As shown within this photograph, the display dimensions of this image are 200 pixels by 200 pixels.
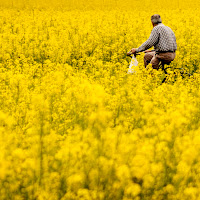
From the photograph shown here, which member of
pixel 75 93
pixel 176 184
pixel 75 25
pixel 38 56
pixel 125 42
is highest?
pixel 75 25

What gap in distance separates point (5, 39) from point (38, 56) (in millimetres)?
1620

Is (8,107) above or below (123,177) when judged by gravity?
above

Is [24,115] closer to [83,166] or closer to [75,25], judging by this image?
[83,166]

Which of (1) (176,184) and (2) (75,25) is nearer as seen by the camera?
(1) (176,184)

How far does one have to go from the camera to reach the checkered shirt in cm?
543

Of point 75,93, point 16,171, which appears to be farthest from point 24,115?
point 16,171

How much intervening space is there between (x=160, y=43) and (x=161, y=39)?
0.08 metres

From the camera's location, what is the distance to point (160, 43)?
18.1 feet

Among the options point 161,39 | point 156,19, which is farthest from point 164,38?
point 156,19

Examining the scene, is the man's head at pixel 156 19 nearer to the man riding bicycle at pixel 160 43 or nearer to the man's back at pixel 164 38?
the man riding bicycle at pixel 160 43

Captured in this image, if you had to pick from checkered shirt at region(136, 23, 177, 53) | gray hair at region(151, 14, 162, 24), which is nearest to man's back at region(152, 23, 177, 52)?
checkered shirt at region(136, 23, 177, 53)

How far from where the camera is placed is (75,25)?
11.1 meters

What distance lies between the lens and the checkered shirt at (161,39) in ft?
17.8

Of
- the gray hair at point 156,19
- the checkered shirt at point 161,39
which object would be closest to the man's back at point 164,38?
the checkered shirt at point 161,39
